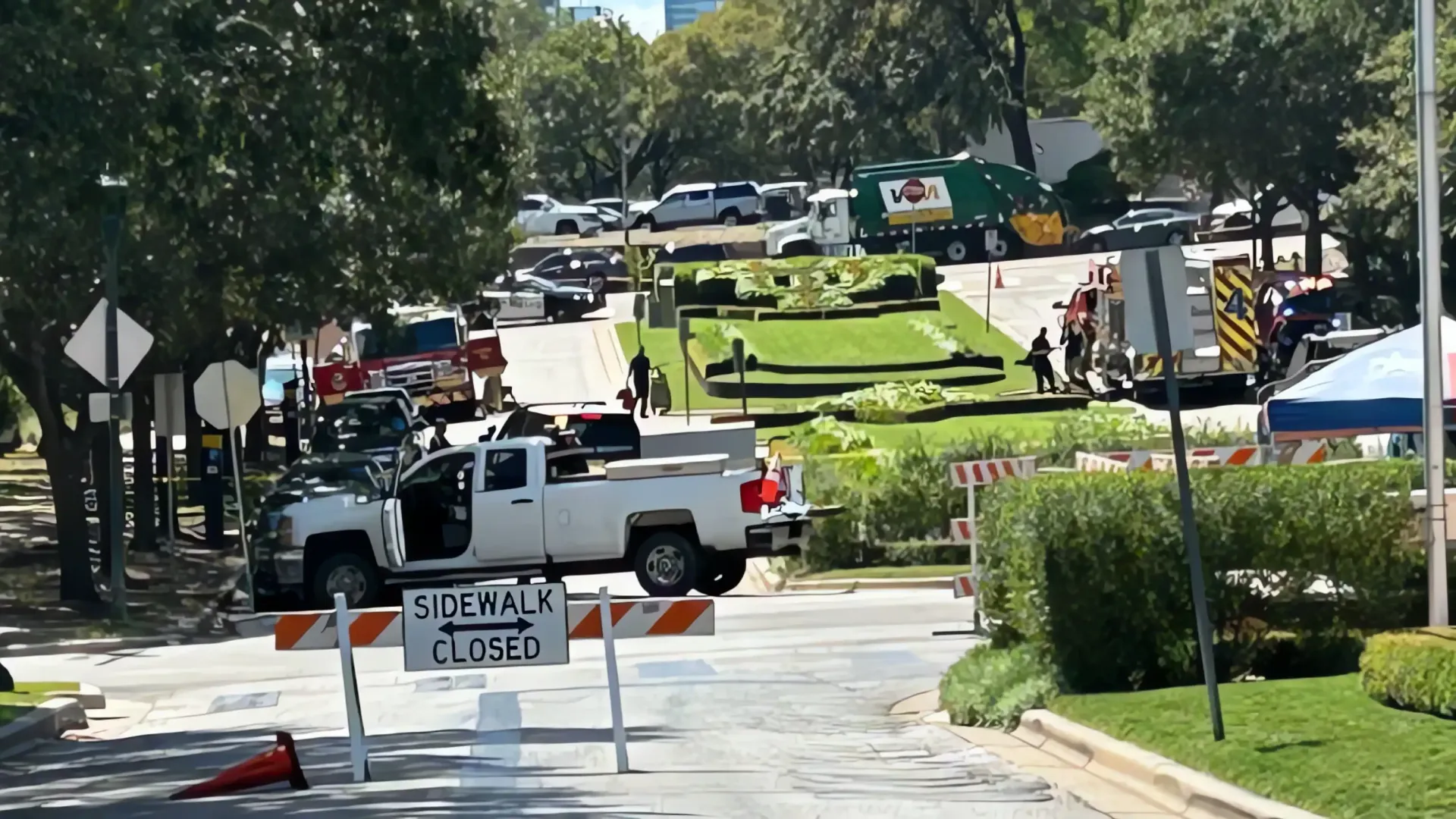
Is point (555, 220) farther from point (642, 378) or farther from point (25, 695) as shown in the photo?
point (25, 695)

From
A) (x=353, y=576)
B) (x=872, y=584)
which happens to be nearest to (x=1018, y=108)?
(x=872, y=584)

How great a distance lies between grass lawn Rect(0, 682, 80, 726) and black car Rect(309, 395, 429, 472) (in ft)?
54.2

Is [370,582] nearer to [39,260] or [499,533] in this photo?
[499,533]

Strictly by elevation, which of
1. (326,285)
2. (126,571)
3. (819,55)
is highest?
(819,55)

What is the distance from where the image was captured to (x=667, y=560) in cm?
2347

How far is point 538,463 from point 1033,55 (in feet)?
273

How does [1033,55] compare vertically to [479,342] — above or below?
above

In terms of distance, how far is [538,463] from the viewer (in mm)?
23422

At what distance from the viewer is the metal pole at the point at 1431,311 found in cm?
1393

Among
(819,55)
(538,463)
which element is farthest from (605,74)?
(538,463)

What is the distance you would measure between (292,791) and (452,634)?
4.03 feet

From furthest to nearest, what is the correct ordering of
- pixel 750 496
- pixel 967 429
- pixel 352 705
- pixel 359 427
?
pixel 359 427, pixel 967 429, pixel 750 496, pixel 352 705

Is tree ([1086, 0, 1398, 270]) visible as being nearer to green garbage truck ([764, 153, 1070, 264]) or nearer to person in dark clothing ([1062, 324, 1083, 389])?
green garbage truck ([764, 153, 1070, 264])

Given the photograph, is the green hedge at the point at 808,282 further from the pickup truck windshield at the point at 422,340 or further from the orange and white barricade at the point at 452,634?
the orange and white barricade at the point at 452,634
